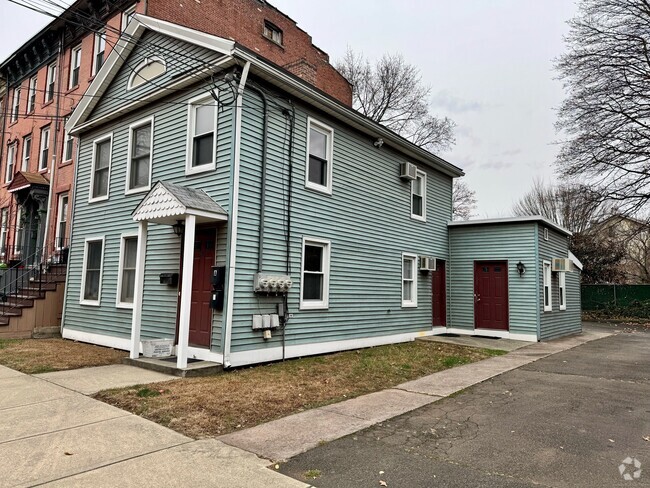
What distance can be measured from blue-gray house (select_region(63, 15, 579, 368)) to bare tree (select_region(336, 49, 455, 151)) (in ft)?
55.0

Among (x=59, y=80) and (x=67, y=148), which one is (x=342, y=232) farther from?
(x=59, y=80)

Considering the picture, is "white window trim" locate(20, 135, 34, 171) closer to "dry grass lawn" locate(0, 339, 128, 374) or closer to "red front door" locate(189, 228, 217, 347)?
"dry grass lawn" locate(0, 339, 128, 374)

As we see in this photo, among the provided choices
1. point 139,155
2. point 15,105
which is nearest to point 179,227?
point 139,155

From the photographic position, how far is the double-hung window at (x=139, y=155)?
10312 millimetres

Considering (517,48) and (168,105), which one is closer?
(168,105)

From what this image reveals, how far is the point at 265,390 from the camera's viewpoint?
21.3 feet

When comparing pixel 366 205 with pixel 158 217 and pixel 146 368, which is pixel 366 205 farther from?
pixel 146 368

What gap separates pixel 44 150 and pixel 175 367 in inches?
578

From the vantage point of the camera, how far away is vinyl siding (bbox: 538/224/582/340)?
13359 millimetres

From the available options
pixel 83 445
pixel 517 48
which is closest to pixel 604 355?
pixel 517 48

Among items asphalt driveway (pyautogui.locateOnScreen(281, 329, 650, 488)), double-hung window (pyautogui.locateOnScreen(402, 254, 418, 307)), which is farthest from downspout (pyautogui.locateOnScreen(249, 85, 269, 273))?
double-hung window (pyautogui.locateOnScreen(402, 254, 418, 307))

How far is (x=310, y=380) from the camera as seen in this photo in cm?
734

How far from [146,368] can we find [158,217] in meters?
2.70

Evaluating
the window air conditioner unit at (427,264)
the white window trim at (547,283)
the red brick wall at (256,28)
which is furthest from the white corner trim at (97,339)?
the white window trim at (547,283)
